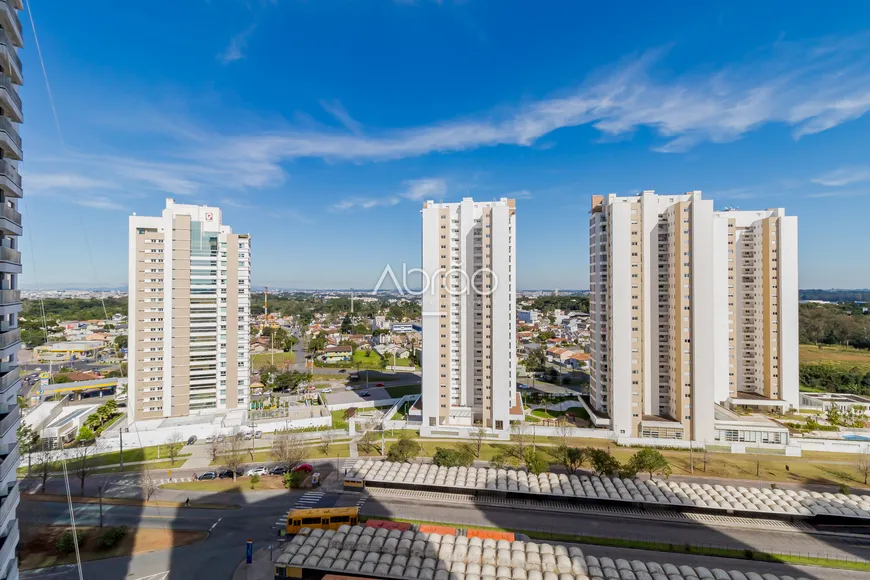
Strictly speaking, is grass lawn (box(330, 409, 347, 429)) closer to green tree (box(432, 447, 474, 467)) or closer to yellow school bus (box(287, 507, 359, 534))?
green tree (box(432, 447, 474, 467))

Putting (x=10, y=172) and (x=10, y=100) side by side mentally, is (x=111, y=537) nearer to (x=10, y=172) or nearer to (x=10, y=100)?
(x=10, y=172)

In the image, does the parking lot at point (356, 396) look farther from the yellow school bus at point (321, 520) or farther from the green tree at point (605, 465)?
the green tree at point (605, 465)

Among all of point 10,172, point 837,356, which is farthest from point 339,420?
point 837,356

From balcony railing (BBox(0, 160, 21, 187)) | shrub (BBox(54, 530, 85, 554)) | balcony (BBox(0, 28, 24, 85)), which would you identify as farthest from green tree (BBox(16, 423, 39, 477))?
balcony (BBox(0, 28, 24, 85))

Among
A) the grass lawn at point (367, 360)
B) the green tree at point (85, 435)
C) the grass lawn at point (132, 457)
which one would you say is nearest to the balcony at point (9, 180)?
the grass lawn at point (132, 457)

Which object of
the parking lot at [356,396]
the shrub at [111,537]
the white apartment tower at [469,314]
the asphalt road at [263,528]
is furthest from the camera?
the parking lot at [356,396]
